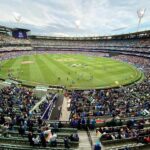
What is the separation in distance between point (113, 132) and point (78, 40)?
488ft

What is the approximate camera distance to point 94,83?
4625cm

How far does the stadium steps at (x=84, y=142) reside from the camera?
15.5m

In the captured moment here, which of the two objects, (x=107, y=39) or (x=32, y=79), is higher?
(x=107, y=39)

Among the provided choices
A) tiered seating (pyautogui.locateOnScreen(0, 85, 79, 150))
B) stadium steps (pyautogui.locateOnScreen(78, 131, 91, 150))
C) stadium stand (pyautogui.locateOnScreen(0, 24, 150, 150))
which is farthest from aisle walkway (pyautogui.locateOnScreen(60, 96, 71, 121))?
stadium steps (pyautogui.locateOnScreen(78, 131, 91, 150))

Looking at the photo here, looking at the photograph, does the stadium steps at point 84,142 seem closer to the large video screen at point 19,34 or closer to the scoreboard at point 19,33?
the scoreboard at point 19,33

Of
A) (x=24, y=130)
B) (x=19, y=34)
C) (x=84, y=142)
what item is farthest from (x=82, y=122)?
(x=19, y=34)

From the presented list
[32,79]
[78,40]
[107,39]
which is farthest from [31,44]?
[32,79]

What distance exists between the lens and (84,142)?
16312 millimetres

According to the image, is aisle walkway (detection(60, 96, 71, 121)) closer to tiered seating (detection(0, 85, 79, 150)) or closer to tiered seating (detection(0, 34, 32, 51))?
tiered seating (detection(0, 85, 79, 150))

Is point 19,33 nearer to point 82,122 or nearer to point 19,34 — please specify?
point 19,34

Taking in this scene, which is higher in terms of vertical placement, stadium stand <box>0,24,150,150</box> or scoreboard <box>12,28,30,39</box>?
scoreboard <box>12,28,30,39</box>

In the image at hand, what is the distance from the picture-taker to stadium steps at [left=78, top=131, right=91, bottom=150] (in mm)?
15466

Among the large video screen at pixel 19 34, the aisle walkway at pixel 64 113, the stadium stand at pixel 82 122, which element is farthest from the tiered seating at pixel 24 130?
the large video screen at pixel 19 34

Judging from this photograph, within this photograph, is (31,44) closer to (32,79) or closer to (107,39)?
(107,39)
